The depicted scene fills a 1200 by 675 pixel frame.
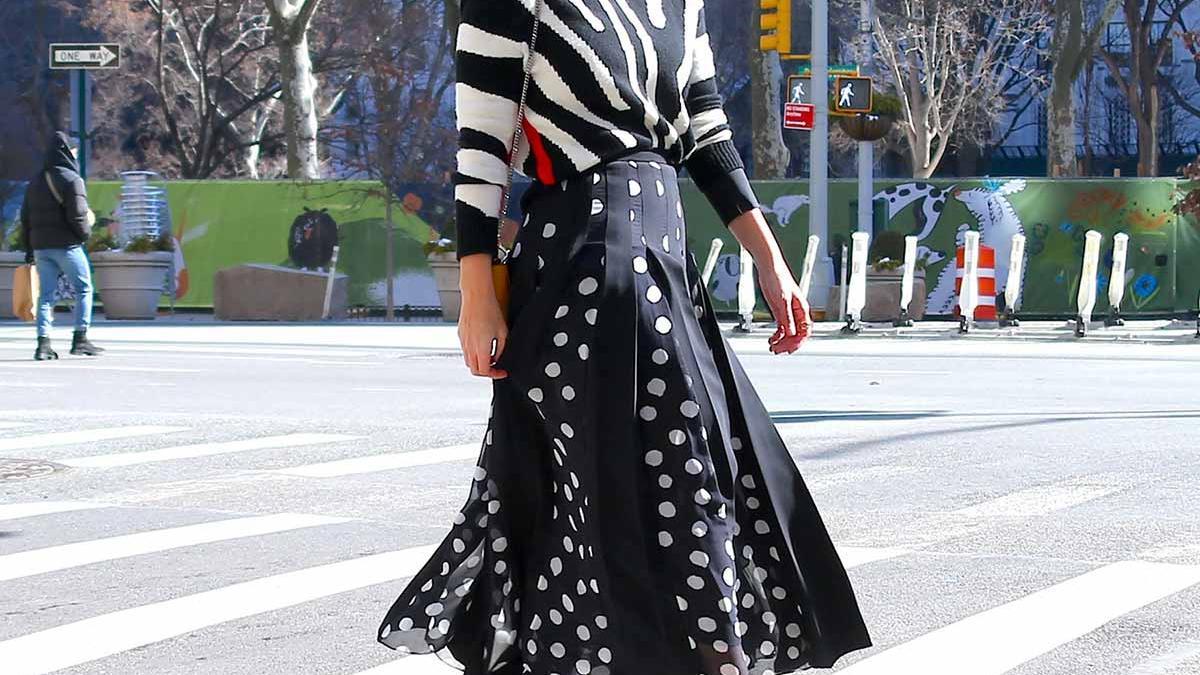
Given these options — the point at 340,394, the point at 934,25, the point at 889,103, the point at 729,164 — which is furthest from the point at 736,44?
the point at 729,164

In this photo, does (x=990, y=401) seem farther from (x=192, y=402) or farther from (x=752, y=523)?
(x=752, y=523)

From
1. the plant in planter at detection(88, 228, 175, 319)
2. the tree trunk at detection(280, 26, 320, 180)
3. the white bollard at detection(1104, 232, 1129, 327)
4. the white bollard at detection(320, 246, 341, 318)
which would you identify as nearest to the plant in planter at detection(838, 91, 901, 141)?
the white bollard at detection(1104, 232, 1129, 327)

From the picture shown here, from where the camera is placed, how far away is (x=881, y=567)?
6098 millimetres

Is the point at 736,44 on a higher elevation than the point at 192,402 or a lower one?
higher

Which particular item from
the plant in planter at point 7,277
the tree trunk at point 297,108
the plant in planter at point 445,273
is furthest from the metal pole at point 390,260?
the tree trunk at point 297,108

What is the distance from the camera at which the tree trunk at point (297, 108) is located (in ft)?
108

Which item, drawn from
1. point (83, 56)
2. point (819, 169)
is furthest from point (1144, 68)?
point (83, 56)

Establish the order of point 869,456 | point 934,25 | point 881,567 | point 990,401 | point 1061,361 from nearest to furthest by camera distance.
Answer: point 881,567
point 869,456
point 990,401
point 1061,361
point 934,25

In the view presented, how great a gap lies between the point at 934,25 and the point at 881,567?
35170mm

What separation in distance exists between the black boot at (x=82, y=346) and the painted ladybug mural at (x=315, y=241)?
32.2ft

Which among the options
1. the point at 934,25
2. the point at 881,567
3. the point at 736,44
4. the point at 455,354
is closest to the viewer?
the point at 881,567

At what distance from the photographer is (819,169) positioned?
24.0 meters

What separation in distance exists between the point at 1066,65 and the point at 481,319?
34.0m

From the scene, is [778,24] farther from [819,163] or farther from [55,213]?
[55,213]
